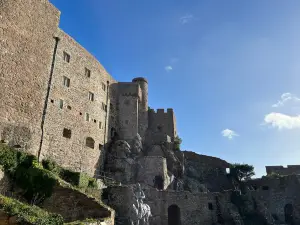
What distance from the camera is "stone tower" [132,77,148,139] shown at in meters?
46.6

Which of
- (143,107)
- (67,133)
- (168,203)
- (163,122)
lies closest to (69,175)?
(67,133)

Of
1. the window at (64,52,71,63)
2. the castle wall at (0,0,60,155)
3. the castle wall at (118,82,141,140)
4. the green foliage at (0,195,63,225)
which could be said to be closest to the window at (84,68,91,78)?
the window at (64,52,71,63)

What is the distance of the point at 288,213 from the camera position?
48.1 metres

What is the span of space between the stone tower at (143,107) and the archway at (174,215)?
12695 mm

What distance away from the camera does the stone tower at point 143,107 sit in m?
46.6

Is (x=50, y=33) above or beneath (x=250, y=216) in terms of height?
above

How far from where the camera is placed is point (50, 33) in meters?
31.6

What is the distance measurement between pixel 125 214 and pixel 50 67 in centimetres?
1780

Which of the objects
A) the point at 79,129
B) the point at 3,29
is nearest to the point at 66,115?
the point at 79,129

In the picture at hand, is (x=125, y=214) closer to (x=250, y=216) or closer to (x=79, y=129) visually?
(x=79, y=129)

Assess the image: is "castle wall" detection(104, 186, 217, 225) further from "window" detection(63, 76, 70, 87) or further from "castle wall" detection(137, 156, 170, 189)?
"window" detection(63, 76, 70, 87)

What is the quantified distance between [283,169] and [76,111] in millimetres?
46993

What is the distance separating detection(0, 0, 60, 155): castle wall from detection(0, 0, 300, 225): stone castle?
0.31 feet

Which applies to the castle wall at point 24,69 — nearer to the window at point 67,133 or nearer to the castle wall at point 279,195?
the window at point 67,133
